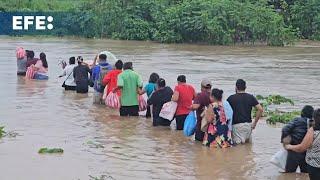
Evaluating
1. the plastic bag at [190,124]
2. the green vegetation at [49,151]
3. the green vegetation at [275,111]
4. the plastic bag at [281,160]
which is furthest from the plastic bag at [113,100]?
the plastic bag at [281,160]

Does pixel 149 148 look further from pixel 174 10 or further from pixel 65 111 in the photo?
pixel 174 10

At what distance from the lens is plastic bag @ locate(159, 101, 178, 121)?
13.1 meters

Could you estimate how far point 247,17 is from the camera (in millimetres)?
44781

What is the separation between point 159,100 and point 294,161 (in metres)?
4.30

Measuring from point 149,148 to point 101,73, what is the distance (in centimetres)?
500

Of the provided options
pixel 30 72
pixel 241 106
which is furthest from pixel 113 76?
pixel 30 72

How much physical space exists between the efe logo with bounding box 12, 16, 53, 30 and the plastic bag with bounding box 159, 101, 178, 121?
142 feet

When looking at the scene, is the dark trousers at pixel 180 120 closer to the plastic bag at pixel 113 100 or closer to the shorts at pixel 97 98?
the plastic bag at pixel 113 100

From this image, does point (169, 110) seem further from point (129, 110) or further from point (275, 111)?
point (275, 111)

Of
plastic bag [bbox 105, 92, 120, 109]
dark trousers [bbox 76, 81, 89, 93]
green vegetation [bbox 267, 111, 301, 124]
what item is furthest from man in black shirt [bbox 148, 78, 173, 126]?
dark trousers [bbox 76, 81, 89, 93]

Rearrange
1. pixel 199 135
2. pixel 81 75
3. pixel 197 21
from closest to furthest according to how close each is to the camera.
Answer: pixel 199 135 < pixel 81 75 < pixel 197 21

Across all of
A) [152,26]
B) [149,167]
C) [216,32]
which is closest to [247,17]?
[216,32]

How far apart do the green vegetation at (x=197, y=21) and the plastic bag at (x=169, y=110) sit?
3039cm

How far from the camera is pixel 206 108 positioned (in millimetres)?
11695
